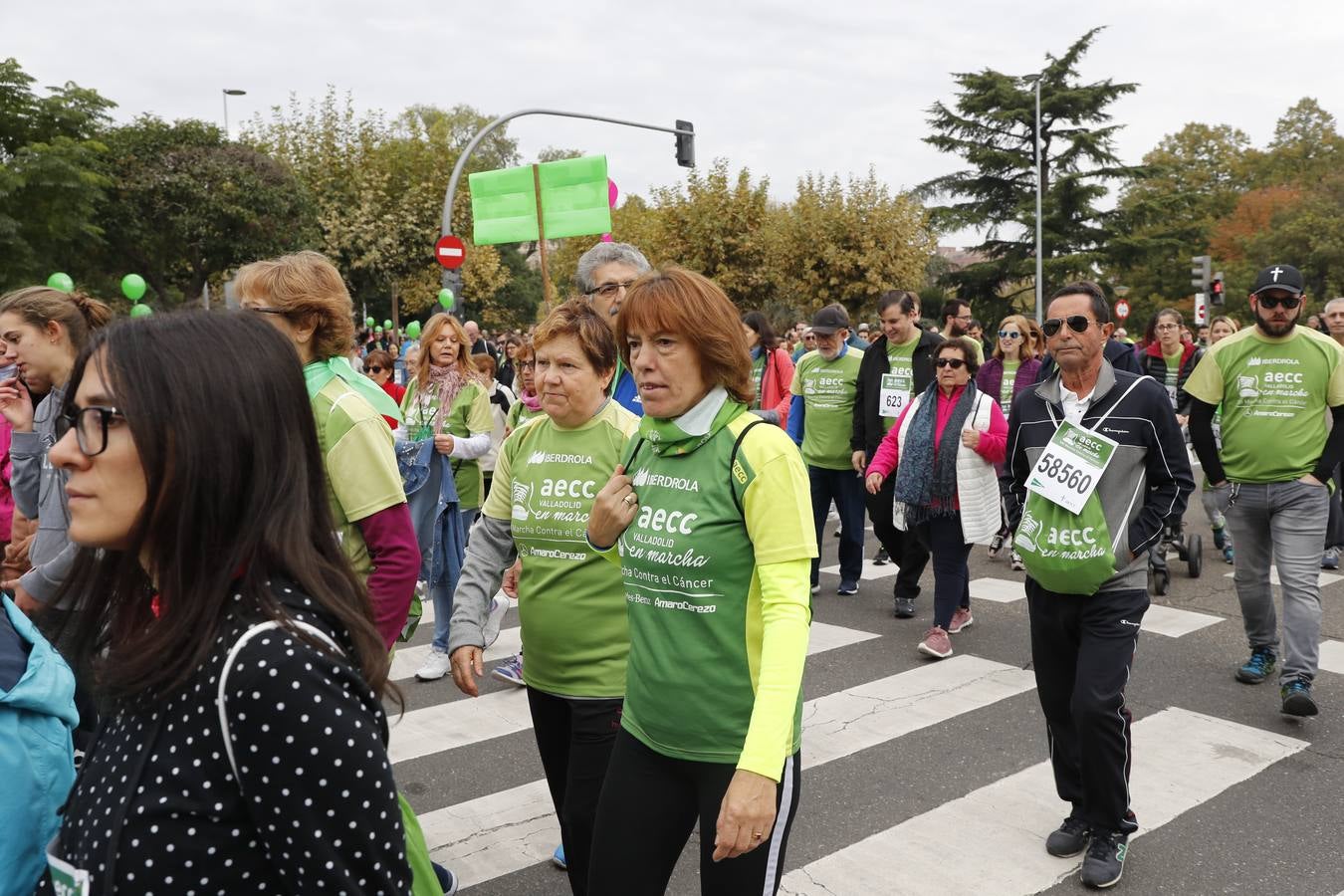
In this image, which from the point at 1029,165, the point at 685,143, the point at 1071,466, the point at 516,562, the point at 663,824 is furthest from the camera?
the point at 1029,165

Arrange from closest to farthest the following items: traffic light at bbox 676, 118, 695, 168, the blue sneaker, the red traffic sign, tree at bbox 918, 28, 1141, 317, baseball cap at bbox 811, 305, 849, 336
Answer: the blue sneaker → baseball cap at bbox 811, 305, 849, 336 → the red traffic sign → traffic light at bbox 676, 118, 695, 168 → tree at bbox 918, 28, 1141, 317

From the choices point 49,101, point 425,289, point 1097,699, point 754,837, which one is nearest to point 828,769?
point 1097,699

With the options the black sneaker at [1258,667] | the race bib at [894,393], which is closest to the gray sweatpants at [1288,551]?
the black sneaker at [1258,667]

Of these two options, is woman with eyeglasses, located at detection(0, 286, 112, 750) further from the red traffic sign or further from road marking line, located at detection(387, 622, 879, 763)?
the red traffic sign

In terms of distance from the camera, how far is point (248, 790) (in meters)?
1.31

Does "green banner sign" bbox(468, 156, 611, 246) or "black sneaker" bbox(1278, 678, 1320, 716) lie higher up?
"green banner sign" bbox(468, 156, 611, 246)

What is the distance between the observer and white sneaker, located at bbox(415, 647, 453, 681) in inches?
250

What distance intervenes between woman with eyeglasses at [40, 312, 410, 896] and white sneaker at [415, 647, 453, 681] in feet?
16.3

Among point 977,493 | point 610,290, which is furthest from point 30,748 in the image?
point 977,493

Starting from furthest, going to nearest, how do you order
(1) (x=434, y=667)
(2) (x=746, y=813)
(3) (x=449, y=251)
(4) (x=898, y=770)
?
(3) (x=449, y=251) → (1) (x=434, y=667) → (4) (x=898, y=770) → (2) (x=746, y=813)

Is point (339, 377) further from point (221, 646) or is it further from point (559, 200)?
point (559, 200)

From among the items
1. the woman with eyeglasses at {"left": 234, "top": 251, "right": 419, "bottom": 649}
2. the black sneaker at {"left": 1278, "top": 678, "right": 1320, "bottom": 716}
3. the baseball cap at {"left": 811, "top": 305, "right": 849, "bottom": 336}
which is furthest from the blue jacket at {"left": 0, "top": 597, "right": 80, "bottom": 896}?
the baseball cap at {"left": 811, "top": 305, "right": 849, "bottom": 336}

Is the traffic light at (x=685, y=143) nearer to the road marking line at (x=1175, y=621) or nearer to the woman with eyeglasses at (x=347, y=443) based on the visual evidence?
the road marking line at (x=1175, y=621)

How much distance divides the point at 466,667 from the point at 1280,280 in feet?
14.9
